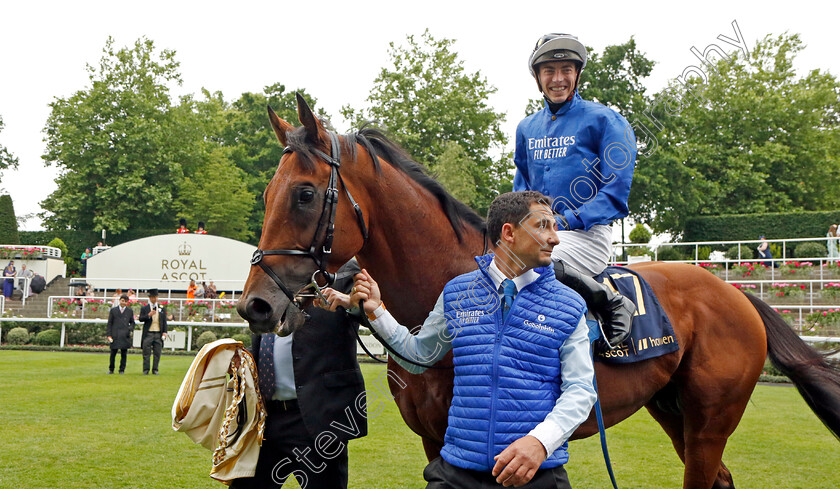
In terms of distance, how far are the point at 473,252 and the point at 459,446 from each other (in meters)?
1.10

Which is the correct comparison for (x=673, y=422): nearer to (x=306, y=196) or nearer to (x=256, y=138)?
(x=306, y=196)

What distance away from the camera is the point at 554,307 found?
80.8 inches

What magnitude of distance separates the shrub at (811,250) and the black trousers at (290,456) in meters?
21.1

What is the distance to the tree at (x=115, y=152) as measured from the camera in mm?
35469

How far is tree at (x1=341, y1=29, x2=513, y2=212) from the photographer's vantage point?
1221 inches

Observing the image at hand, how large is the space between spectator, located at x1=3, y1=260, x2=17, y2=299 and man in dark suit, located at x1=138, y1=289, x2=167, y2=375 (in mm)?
13834

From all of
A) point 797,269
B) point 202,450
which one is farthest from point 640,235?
point 202,450

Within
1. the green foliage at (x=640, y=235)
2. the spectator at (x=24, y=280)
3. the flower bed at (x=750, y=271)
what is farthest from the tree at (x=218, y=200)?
the flower bed at (x=750, y=271)

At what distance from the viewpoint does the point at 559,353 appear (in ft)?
6.72

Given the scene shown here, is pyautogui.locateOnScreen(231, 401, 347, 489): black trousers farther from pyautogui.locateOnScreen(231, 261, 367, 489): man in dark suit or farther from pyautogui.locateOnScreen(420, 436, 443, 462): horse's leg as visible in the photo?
pyautogui.locateOnScreen(420, 436, 443, 462): horse's leg

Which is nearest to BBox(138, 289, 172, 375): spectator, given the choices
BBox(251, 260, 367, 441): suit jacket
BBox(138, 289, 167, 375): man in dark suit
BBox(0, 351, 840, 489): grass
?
BBox(138, 289, 167, 375): man in dark suit

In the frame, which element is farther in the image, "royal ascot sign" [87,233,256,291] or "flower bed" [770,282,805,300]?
"royal ascot sign" [87,233,256,291]

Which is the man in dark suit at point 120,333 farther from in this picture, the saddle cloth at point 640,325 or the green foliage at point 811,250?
the green foliage at point 811,250

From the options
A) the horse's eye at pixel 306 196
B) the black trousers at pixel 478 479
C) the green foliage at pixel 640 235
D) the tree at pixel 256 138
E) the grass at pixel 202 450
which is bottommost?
the grass at pixel 202 450
